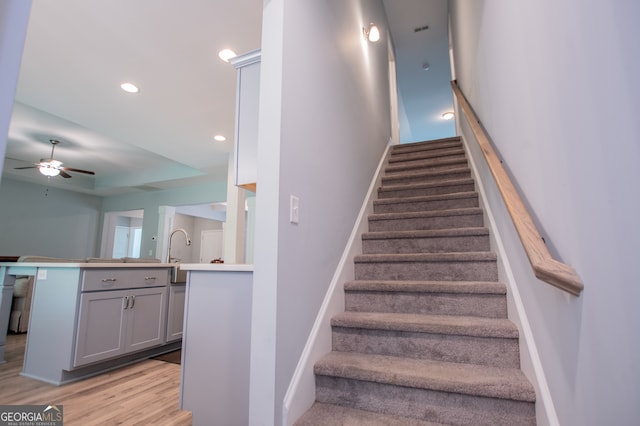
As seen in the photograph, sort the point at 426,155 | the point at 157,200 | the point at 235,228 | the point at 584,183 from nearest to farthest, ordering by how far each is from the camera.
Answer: the point at 584,183 → the point at 426,155 → the point at 235,228 → the point at 157,200

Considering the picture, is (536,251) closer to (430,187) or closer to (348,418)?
(348,418)

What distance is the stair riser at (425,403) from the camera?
3.99 ft

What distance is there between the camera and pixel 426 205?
273cm

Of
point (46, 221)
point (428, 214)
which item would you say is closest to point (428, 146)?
point (428, 214)

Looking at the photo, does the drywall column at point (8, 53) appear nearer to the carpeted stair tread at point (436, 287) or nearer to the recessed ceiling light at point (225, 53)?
the carpeted stair tread at point (436, 287)

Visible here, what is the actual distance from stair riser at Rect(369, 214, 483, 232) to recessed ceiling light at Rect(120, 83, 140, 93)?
Answer: 2901 mm

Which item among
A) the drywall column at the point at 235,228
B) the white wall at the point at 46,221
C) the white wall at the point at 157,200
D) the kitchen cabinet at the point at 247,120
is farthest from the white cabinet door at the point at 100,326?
the white wall at the point at 46,221

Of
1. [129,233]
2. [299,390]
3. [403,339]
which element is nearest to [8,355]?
[299,390]

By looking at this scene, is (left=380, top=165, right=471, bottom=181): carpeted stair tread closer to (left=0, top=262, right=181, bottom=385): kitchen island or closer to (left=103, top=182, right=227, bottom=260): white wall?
(left=0, top=262, right=181, bottom=385): kitchen island

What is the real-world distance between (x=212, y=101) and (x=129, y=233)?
903cm

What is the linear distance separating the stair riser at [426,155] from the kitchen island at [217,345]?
2.85 meters

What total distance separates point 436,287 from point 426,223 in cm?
83

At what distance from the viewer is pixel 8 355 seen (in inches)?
130

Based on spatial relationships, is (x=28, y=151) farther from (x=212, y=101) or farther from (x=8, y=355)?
(x=212, y=101)
